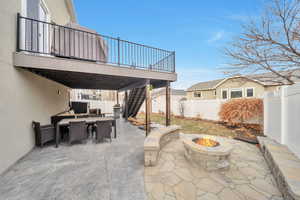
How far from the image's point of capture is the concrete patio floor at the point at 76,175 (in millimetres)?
1922

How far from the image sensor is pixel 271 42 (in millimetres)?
4758

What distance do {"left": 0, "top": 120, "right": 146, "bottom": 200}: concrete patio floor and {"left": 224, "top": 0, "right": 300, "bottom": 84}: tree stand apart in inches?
245

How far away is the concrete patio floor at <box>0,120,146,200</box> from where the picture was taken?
6.31 ft

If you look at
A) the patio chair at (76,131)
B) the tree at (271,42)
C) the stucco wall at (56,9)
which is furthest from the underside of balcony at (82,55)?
the tree at (271,42)

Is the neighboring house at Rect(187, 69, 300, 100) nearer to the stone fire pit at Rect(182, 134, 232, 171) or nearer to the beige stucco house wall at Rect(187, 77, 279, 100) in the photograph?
the beige stucco house wall at Rect(187, 77, 279, 100)

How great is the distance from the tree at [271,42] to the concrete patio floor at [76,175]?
6.22 meters

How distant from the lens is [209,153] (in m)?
2.50

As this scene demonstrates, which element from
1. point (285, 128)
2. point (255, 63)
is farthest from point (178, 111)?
point (285, 128)

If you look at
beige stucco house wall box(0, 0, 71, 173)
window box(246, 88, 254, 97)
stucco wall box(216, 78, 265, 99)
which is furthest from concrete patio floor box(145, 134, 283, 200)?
window box(246, 88, 254, 97)

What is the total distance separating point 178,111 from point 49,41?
1014 cm

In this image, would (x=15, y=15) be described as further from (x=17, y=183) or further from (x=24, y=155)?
(x=17, y=183)

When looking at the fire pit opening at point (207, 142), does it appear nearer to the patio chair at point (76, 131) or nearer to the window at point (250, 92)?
the patio chair at point (76, 131)

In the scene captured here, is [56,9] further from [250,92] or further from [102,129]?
[250,92]

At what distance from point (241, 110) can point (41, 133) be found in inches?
→ 355
